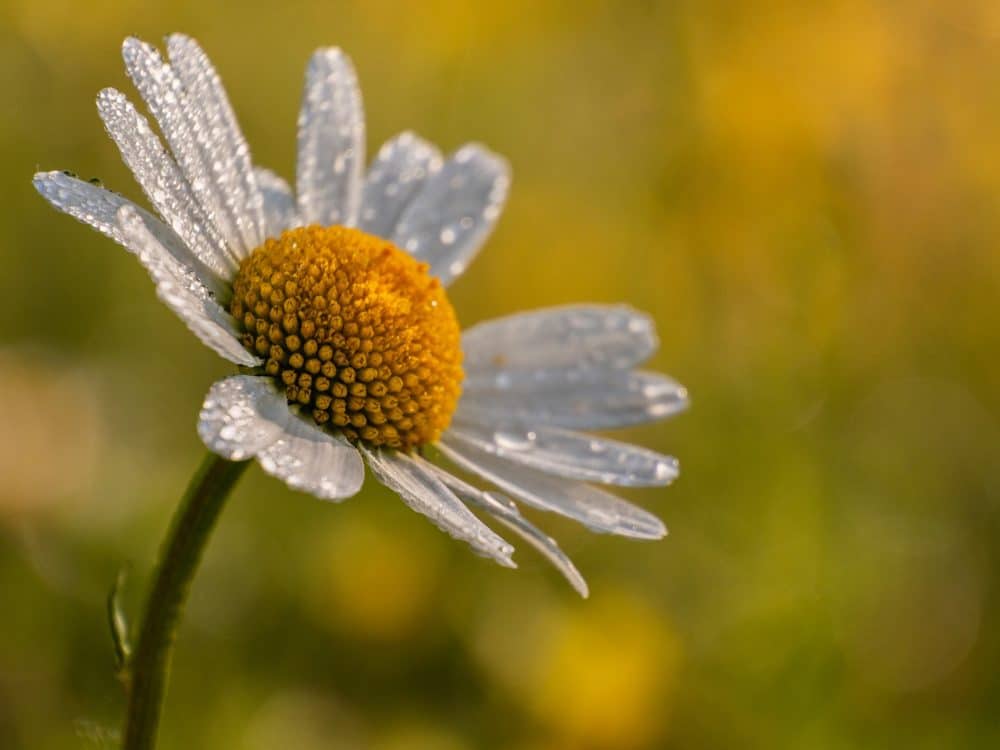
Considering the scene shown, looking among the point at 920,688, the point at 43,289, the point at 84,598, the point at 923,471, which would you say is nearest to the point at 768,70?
the point at 923,471

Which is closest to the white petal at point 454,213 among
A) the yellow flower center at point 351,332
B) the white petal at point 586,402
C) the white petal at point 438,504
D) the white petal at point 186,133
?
the white petal at point 586,402

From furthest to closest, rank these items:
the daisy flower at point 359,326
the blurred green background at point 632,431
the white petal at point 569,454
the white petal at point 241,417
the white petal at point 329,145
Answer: the blurred green background at point 632,431, the white petal at point 329,145, the white petal at point 569,454, the daisy flower at point 359,326, the white petal at point 241,417

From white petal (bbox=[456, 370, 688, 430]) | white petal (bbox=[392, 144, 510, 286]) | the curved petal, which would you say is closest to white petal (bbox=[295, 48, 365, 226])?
white petal (bbox=[392, 144, 510, 286])

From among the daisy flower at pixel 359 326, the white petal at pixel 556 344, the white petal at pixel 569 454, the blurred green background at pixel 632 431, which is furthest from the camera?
the blurred green background at pixel 632 431

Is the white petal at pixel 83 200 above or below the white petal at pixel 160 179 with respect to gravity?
below

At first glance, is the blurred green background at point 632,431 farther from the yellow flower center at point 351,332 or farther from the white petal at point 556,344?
the white petal at point 556,344

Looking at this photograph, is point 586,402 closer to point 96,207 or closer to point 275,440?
point 275,440

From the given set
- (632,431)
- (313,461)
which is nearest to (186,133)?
(313,461)

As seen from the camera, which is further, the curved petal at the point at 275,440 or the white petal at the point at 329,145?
the white petal at the point at 329,145
